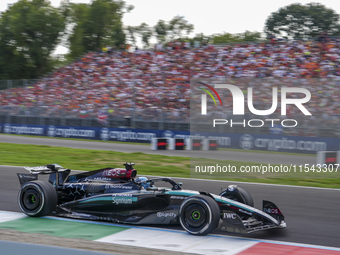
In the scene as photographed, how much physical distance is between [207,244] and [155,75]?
631 inches

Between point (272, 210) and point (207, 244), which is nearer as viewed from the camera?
point (207, 244)

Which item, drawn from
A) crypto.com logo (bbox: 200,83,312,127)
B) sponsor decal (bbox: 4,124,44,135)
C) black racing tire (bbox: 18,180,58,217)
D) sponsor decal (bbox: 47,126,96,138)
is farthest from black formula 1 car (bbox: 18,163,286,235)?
sponsor decal (bbox: 4,124,44,135)

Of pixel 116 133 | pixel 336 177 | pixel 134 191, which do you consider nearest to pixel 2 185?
pixel 134 191

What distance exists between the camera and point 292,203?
6969mm

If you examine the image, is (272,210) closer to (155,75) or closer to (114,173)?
(114,173)

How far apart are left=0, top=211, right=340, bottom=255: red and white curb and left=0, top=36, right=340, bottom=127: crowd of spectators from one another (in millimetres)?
10527

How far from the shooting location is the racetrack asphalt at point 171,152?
994cm

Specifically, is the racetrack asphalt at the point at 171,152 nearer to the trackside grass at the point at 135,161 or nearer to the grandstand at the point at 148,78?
the trackside grass at the point at 135,161

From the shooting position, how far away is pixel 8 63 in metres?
34.5

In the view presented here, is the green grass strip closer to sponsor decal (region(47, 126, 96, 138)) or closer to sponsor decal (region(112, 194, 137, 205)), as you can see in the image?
sponsor decal (region(112, 194, 137, 205))

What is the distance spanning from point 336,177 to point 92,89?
13587 millimetres

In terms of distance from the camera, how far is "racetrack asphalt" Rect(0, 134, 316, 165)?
994 cm

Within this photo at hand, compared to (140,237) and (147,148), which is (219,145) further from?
(147,148)

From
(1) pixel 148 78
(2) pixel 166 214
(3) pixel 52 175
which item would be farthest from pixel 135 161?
(1) pixel 148 78
